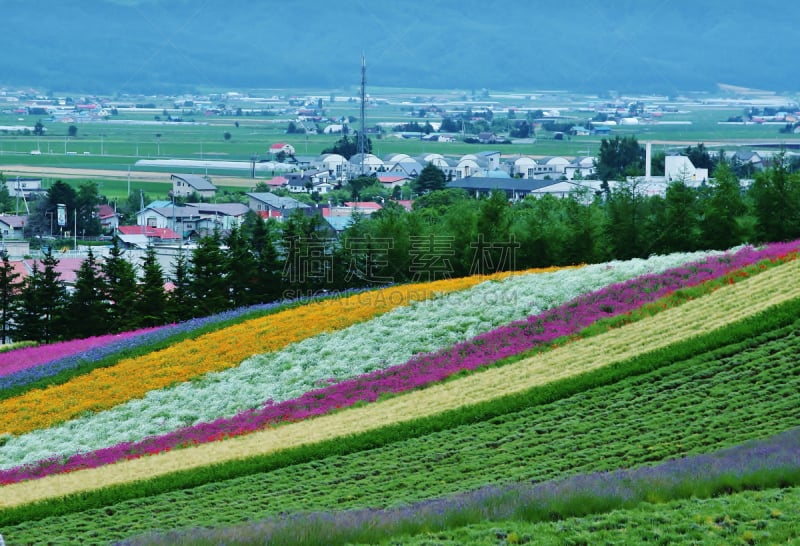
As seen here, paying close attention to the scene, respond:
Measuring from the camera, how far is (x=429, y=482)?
61.5 feet

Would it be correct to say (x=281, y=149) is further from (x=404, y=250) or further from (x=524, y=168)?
(x=404, y=250)

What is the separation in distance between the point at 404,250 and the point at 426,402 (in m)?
17.5

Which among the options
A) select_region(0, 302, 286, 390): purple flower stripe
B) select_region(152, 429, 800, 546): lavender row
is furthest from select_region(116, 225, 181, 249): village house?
select_region(152, 429, 800, 546): lavender row

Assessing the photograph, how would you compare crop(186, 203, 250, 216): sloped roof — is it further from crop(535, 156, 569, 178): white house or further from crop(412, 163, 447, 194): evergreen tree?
crop(535, 156, 569, 178): white house

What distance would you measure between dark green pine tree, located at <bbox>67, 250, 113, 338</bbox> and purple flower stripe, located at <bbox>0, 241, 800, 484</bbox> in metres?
16.8

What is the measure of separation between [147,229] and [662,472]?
7573 cm

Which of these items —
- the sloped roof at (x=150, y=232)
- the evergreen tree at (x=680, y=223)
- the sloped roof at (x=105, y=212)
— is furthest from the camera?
the sloped roof at (x=105, y=212)

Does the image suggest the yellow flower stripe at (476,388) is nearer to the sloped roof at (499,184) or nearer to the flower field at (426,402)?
the flower field at (426,402)

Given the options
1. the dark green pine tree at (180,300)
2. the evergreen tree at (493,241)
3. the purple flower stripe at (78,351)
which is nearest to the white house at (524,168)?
the evergreen tree at (493,241)

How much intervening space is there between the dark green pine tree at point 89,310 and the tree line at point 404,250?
1.4 inches

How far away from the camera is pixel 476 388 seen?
2491 cm

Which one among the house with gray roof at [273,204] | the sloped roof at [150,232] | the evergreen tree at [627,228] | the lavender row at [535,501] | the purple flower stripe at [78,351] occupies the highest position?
the evergreen tree at [627,228]

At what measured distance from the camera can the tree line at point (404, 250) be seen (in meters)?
37.9

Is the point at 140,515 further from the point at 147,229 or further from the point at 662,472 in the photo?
the point at 147,229
